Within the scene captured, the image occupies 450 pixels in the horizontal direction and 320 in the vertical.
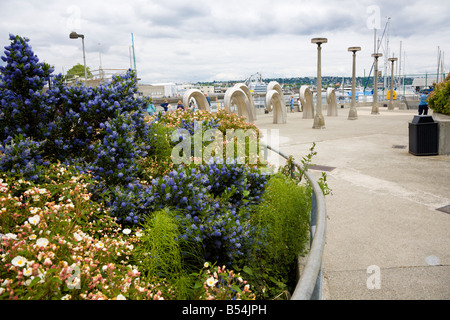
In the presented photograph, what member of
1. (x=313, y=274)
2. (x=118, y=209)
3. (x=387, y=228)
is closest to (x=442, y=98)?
(x=387, y=228)

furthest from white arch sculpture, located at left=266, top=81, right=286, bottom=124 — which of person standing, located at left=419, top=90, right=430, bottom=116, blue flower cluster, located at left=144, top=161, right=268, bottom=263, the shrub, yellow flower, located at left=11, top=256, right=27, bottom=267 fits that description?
yellow flower, located at left=11, top=256, right=27, bottom=267

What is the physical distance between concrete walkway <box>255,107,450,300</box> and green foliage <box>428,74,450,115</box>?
104 inches

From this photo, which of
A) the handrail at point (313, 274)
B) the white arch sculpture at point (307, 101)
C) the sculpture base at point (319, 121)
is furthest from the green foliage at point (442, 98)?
the white arch sculpture at point (307, 101)

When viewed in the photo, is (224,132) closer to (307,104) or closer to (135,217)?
(135,217)

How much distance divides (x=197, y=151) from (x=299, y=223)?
1719 millimetres

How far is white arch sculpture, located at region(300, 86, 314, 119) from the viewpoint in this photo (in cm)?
2806

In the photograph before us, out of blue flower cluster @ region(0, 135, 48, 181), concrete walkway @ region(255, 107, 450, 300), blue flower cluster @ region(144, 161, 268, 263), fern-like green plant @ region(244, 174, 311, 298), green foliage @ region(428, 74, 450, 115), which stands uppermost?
green foliage @ region(428, 74, 450, 115)

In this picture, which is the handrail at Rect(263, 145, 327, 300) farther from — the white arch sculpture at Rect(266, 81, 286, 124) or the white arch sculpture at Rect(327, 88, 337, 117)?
the white arch sculpture at Rect(327, 88, 337, 117)

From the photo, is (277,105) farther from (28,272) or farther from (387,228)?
(28,272)

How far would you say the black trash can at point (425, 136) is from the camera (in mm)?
10828

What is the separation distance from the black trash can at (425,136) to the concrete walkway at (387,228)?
0.30 m

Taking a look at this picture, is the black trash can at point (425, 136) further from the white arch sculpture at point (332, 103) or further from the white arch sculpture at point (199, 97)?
the white arch sculpture at point (332, 103)
